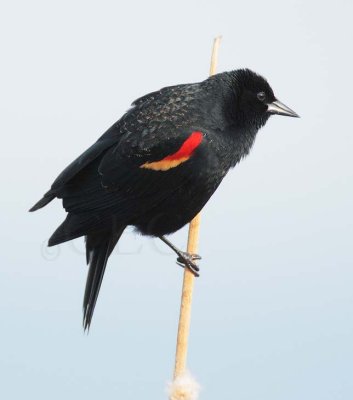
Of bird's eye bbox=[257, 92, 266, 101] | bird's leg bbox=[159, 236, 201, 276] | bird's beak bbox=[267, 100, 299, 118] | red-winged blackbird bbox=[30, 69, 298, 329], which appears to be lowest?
bird's leg bbox=[159, 236, 201, 276]

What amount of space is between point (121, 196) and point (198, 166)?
0.31 m

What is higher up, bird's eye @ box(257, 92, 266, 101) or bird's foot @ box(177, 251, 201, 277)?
bird's eye @ box(257, 92, 266, 101)

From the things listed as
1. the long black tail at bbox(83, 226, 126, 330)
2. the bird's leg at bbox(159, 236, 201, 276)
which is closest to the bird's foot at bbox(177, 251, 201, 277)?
the bird's leg at bbox(159, 236, 201, 276)

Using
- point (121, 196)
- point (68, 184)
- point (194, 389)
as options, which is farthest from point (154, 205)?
point (194, 389)

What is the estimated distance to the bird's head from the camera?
8.12 ft

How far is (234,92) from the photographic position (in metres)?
2.46

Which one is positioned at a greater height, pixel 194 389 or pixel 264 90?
pixel 264 90

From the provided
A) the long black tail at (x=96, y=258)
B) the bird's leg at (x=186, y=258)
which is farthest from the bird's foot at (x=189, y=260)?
the long black tail at (x=96, y=258)

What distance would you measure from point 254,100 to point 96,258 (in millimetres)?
866

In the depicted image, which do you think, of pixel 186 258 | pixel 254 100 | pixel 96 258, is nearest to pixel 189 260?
pixel 186 258

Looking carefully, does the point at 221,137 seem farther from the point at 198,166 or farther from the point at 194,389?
the point at 194,389

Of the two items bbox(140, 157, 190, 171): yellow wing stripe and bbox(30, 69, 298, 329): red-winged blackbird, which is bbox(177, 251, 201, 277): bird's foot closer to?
bbox(30, 69, 298, 329): red-winged blackbird

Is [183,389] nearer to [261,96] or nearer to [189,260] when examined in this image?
[189,260]

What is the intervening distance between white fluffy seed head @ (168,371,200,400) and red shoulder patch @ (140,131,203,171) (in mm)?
866
